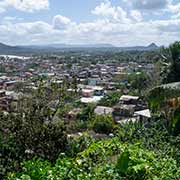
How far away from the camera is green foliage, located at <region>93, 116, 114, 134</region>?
2000cm

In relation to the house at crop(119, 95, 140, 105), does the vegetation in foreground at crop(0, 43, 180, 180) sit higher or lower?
higher

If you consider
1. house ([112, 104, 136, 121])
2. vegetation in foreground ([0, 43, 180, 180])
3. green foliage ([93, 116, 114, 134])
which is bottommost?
house ([112, 104, 136, 121])

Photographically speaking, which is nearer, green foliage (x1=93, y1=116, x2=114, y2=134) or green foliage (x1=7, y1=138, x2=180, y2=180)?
green foliage (x1=7, y1=138, x2=180, y2=180)

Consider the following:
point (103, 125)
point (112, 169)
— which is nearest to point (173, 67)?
point (103, 125)

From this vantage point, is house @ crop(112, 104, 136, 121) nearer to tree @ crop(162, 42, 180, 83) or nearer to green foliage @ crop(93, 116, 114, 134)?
green foliage @ crop(93, 116, 114, 134)

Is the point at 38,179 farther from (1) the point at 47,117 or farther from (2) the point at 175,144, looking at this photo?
(1) the point at 47,117

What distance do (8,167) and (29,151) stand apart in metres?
1.41

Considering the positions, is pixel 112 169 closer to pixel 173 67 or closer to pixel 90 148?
pixel 90 148

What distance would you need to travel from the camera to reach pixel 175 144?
630 cm

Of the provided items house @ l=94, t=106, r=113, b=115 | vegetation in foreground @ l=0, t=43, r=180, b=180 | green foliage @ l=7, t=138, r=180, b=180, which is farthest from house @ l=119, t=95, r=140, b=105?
green foliage @ l=7, t=138, r=180, b=180

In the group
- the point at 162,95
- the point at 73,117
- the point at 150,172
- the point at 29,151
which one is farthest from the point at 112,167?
the point at 73,117

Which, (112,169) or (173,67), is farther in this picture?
(173,67)

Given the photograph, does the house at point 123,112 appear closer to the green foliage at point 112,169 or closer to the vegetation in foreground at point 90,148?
the vegetation in foreground at point 90,148

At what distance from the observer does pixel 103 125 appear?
20125 mm
